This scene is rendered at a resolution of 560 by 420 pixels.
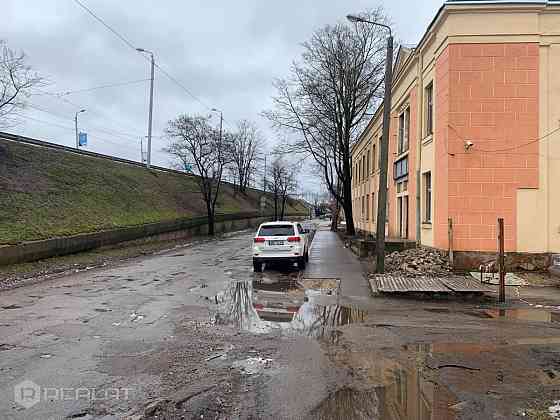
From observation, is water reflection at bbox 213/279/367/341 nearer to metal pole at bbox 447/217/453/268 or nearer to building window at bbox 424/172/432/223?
metal pole at bbox 447/217/453/268

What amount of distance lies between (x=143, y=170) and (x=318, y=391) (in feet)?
138

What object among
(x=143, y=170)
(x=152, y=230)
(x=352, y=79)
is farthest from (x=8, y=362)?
(x=143, y=170)

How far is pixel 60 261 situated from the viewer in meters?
18.0

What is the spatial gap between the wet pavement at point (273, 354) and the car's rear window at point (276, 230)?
4.64m

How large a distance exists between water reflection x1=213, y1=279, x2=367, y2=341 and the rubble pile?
2.85 metres

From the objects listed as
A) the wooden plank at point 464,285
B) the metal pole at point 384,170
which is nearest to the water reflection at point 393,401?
the wooden plank at point 464,285

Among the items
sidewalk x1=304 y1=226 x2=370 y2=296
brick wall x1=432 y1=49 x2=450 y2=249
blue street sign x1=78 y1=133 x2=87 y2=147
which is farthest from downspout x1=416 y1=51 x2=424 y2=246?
blue street sign x1=78 y1=133 x2=87 y2=147

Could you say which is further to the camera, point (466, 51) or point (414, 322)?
point (466, 51)

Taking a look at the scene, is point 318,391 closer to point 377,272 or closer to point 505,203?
point 377,272

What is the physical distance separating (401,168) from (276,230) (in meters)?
8.01

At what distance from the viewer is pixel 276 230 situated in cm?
1698

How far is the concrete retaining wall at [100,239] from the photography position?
1652cm

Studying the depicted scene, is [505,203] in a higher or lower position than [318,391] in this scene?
higher

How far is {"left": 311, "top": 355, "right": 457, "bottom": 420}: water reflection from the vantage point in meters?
4.46
